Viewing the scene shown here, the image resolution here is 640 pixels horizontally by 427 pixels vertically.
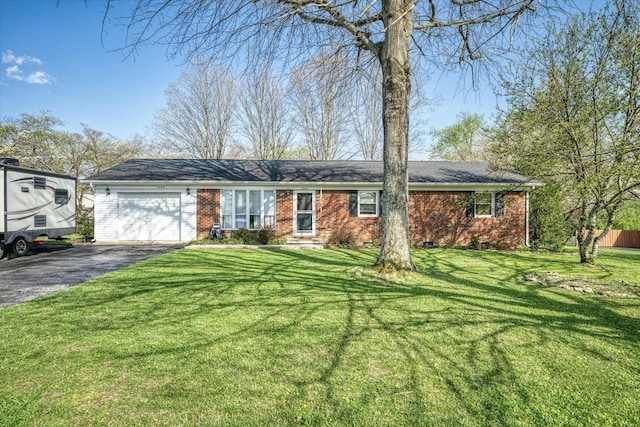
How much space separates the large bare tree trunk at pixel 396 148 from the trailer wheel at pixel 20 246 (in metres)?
10.5

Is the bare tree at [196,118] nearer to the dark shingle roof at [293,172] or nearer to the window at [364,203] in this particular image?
the dark shingle roof at [293,172]

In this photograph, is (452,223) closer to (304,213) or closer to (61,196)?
(304,213)

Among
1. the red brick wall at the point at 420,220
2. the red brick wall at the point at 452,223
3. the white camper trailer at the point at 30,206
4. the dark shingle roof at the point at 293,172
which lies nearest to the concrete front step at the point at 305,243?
the red brick wall at the point at 420,220

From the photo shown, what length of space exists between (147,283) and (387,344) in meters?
4.59

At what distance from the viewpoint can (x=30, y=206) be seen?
32.8 ft

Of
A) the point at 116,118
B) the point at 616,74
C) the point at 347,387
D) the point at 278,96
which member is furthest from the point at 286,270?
the point at 278,96

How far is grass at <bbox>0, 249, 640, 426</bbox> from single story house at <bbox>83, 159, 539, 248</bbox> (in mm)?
8062

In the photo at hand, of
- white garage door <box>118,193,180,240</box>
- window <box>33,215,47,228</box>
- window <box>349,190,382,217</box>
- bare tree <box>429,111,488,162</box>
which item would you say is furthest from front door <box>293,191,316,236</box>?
bare tree <box>429,111,488,162</box>

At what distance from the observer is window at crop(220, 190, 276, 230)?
13680 millimetres

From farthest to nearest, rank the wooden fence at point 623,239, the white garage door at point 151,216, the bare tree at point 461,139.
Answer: the bare tree at point 461,139, the wooden fence at point 623,239, the white garage door at point 151,216

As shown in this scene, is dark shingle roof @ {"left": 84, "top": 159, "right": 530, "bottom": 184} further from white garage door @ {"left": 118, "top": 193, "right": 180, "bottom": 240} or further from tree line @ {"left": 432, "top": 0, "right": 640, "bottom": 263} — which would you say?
tree line @ {"left": 432, "top": 0, "right": 640, "bottom": 263}

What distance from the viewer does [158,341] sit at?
10.9ft

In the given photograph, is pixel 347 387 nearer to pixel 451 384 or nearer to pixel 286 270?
pixel 451 384

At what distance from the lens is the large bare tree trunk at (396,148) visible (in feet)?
21.9
